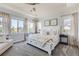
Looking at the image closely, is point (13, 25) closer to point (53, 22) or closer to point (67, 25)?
point (53, 22)

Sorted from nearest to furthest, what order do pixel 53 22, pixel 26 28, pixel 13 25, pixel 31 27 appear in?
pixel 13 25
pixel 26 28
pixel 31 27
pixel 53 22

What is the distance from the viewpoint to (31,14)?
2.54 metres

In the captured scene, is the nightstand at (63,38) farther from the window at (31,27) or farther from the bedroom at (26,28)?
the window at (31,27)

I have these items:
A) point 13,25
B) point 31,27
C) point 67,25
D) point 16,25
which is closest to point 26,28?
point 31,27

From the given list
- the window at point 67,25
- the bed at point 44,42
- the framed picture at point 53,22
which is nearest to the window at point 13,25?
the bed at point 44,42

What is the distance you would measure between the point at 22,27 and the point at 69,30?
2.75 meters

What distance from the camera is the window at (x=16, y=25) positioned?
219 centimetres

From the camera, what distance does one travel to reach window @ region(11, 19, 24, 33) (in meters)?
2.19

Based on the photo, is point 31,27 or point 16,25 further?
point 31,27

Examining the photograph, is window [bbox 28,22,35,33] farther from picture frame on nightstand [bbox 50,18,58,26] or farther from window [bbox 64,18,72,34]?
window [bbox 64,18,72,34]

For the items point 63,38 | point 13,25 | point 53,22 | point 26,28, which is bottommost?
point 63,38

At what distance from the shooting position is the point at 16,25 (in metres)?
2.29

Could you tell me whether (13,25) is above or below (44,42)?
above

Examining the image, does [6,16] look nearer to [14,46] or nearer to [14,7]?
[14,7]
